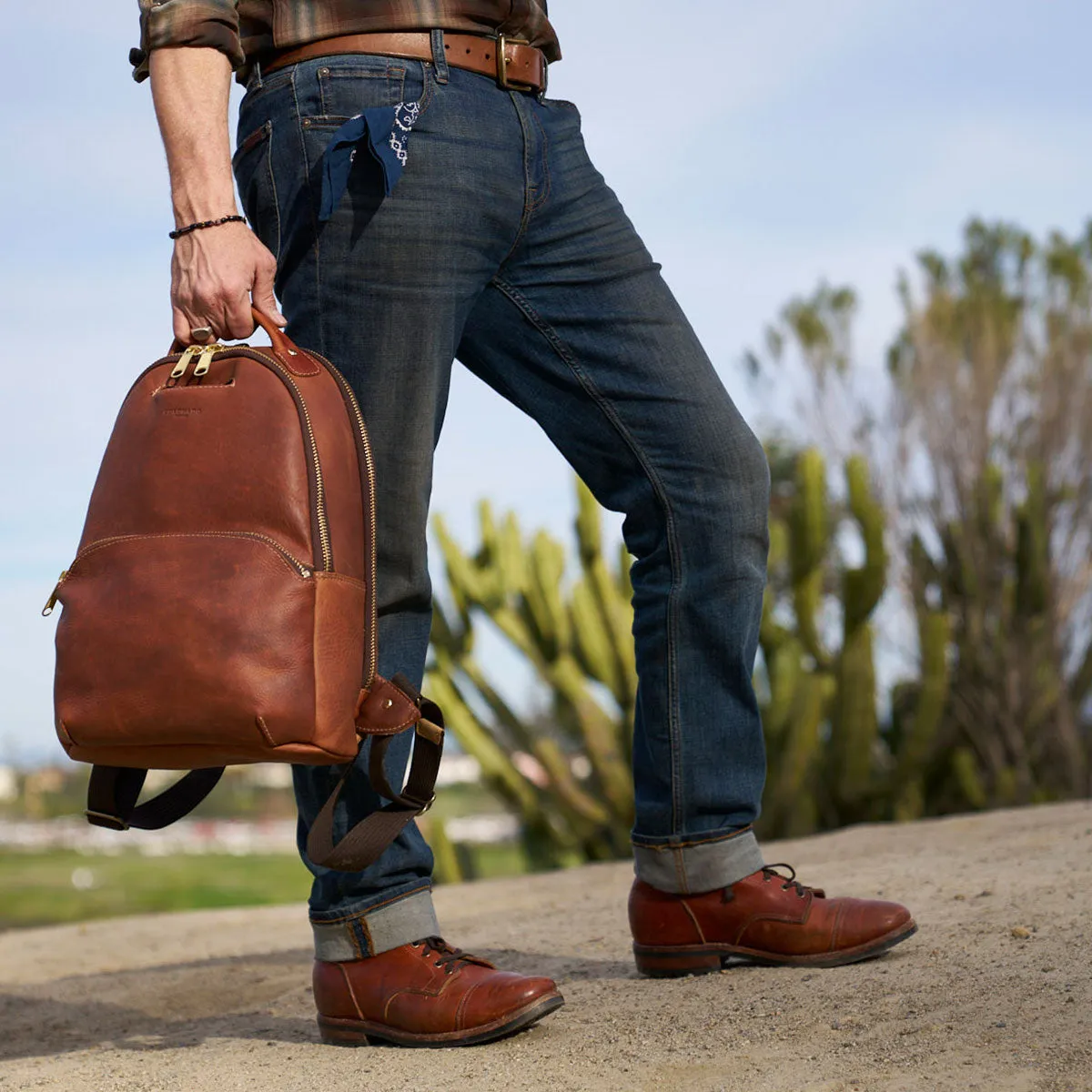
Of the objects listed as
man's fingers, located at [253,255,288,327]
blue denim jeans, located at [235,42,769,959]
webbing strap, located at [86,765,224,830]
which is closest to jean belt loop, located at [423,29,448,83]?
blue denim jeans, located at [235,42,769,959]

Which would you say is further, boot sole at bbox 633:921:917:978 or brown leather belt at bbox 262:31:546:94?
boot sole at bbox 633:921:917:978

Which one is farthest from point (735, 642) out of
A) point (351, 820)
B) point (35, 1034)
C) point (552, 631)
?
point (552, 631)

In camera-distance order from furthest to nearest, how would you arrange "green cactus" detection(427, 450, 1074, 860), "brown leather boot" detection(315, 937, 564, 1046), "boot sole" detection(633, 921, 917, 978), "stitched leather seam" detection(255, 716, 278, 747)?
"green cactus" detection(427, 450, 1074, 860) → "boot sole" detection(633, 921, 917, 978) → "brown leather boot" detection(315, 937, 564, 1046) → "stitched leather seam" detection(255, 716, 278, 747)

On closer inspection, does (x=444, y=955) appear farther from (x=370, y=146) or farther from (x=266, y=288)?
(x=370, y=146)

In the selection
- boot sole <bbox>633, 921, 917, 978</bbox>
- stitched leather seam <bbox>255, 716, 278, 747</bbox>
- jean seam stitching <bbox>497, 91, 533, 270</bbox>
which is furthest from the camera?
boot sole <bbox>633, 921, 917, 978</bbox>

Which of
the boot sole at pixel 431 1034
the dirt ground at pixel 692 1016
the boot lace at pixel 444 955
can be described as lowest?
the dirt ground at pixel 692 1016

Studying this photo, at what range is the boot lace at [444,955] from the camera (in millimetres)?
2000

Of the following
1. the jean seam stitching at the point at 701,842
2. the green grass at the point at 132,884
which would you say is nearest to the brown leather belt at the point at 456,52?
the jean seam stitching at the point at 701,842

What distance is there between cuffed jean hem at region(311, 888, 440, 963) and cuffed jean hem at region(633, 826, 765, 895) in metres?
0.39

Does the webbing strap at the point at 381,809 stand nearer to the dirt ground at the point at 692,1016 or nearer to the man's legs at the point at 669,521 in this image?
the dirt ground at the point at 692,1016

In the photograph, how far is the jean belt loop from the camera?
195cm

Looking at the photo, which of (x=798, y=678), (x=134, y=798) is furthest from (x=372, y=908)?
(x=798, y=678)

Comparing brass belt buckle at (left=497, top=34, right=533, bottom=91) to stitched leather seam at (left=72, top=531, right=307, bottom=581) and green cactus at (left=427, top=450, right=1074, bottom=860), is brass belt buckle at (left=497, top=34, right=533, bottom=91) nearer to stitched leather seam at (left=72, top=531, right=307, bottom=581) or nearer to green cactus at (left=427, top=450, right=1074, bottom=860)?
stitched leather seam at (left=72, top=531, right=307, bottom=581)

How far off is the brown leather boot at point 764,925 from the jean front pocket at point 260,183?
1194 millimetres
